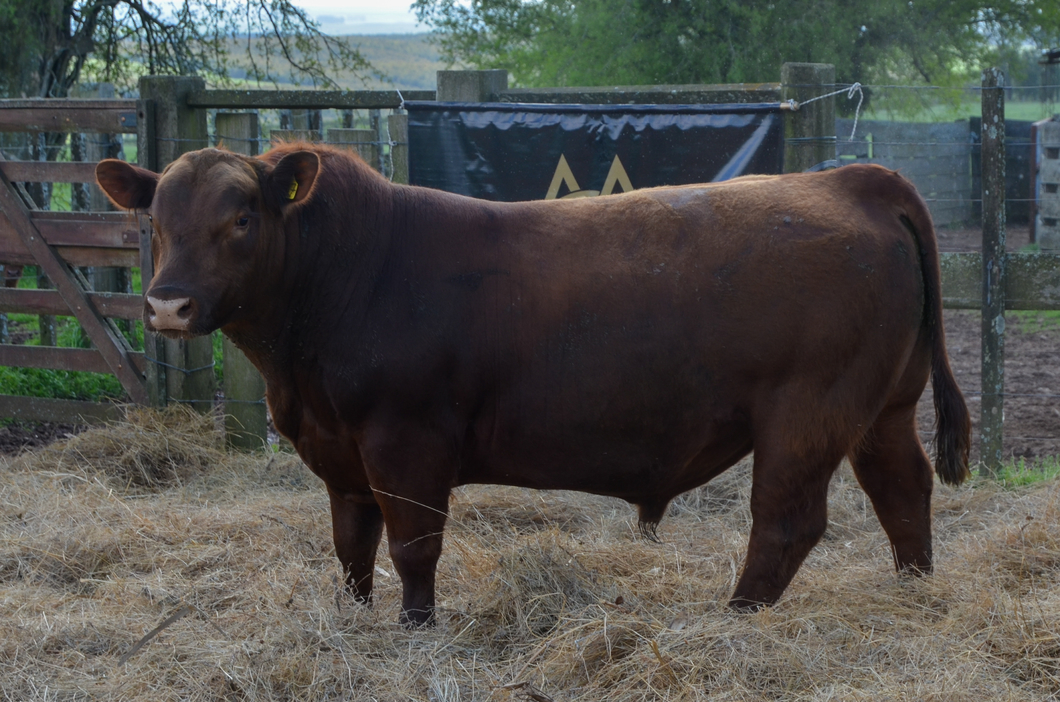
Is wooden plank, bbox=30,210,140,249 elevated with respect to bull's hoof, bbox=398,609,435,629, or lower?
elevated

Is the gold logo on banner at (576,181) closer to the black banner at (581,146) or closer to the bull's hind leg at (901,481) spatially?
the black banner at (581,146)

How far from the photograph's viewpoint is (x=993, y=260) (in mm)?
5406

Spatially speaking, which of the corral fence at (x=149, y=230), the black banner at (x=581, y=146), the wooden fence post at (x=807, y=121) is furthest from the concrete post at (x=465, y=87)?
the wooden fence post at (x=807, y=121)

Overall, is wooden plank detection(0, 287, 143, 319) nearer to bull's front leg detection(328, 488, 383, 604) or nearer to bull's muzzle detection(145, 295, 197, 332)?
bull's front leg detection(328, 488, 383, 604)

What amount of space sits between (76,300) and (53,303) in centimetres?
Result: 27

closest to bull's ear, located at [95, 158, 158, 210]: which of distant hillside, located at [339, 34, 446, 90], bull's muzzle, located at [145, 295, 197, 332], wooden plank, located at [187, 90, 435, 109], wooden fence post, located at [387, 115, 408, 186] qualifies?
bull's muzzle, located at [145, 295, 197, 332]

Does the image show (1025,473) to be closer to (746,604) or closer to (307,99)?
(746,604)

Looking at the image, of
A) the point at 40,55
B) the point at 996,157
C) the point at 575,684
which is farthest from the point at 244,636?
the point at 40,55

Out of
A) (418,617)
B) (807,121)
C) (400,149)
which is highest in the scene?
(807,121)

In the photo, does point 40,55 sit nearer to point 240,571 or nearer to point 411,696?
point 240,571

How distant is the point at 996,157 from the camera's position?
17.6 ft

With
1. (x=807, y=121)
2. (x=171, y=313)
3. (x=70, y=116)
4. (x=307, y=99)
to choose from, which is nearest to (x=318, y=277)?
(x=171, y=313)

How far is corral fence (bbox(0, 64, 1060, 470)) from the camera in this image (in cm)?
538

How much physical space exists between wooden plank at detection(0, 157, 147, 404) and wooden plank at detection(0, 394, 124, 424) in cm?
23
